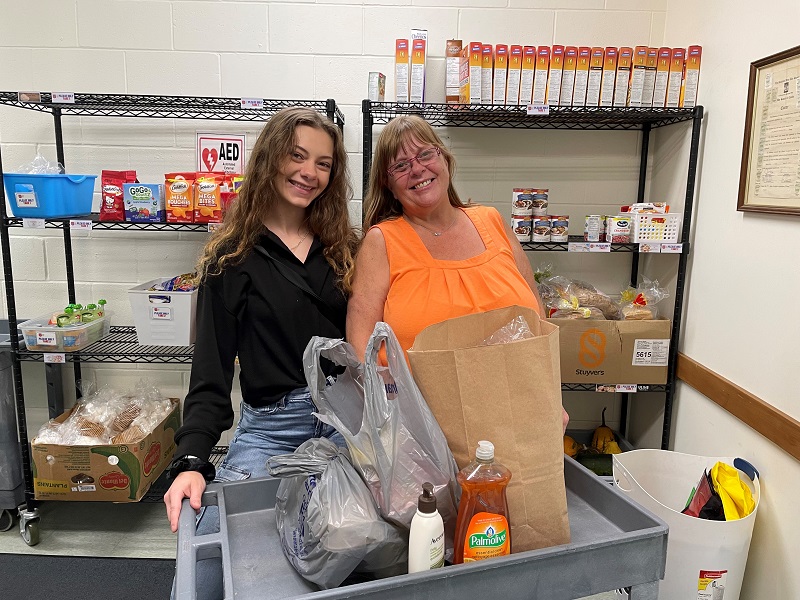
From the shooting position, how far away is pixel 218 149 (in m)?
2.85

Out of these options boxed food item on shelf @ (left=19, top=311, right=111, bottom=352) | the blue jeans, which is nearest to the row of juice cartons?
the blue jeans

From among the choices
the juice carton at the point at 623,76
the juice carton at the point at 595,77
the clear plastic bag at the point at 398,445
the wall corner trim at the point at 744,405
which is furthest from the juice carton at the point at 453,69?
the clear plastic bag at the point at 398,445

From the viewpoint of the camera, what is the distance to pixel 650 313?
2666mm

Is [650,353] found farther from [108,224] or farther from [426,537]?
[108,224]

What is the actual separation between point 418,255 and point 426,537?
90 centimetres

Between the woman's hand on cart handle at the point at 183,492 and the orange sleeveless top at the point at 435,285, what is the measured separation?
62cm

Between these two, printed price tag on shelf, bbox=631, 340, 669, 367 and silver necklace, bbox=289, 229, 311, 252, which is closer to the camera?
silver necklace, bbox=289, 229, 311, 252

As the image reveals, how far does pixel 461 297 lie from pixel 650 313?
1445 millimetres

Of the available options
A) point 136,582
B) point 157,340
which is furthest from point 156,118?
point 136,582

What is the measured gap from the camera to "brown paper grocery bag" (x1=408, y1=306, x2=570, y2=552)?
932mm

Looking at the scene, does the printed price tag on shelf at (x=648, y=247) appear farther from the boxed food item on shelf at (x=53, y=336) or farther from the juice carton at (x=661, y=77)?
the boxed food item on shelf at (x=53, y=336)

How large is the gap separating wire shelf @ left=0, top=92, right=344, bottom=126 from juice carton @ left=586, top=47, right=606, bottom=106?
1.11 m

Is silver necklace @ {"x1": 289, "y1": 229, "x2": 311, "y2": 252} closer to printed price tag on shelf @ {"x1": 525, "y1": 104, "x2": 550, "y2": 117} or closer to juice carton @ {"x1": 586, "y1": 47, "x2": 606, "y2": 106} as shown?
printed price tag on shelf @ {"x1": 525, "y1": 104, "x2": 550, "y2": 117}

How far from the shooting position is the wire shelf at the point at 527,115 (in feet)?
8.29
